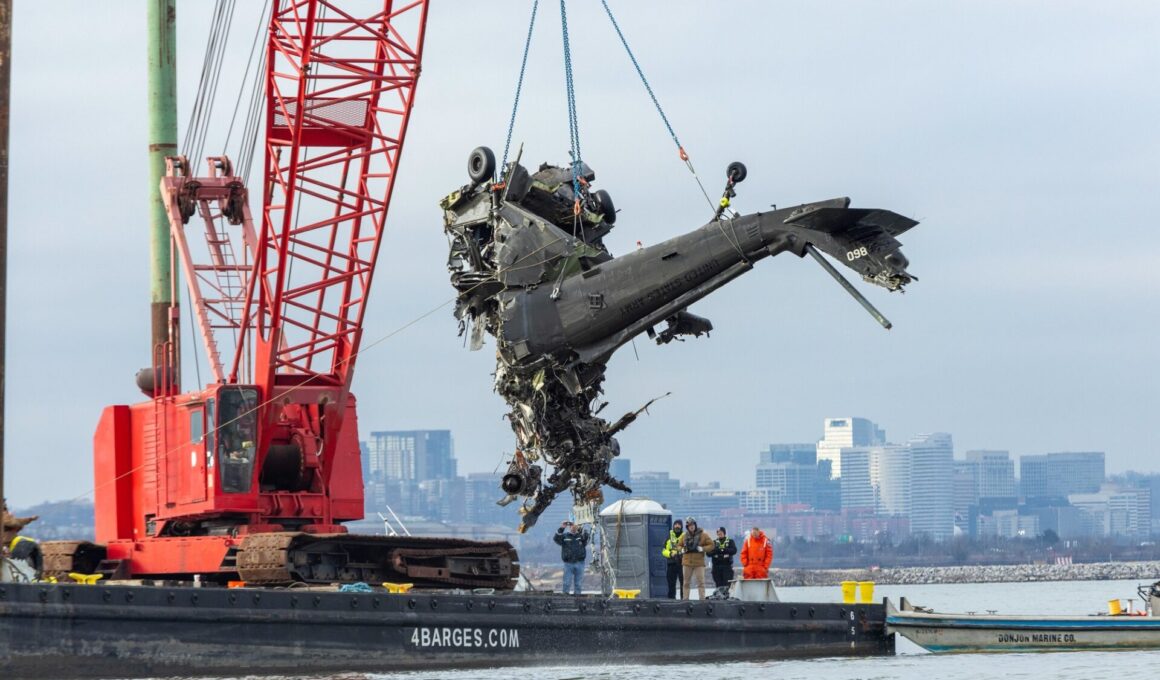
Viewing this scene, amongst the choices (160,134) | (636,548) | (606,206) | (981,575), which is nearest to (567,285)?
(606,206)

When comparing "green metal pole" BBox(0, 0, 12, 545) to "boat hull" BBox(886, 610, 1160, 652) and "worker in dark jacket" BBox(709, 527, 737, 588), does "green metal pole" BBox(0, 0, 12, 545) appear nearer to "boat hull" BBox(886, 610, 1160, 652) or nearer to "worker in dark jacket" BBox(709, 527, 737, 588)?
"worker in dark jacket" BBox(709, 527, 737, 588)

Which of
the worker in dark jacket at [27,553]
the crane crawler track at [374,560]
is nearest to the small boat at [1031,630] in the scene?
the crane crawler track at [374,560]

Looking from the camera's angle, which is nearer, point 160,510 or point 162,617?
point 162,617

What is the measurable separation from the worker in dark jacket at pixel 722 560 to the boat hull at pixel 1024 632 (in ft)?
9.21

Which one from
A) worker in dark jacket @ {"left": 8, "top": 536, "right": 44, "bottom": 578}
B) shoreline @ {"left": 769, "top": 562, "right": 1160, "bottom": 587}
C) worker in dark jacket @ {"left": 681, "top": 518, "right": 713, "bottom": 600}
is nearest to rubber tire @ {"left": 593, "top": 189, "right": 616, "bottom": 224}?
worker in dark jacket @ {"left": 681, "top": 518, "right": 713, "bottom": 600}

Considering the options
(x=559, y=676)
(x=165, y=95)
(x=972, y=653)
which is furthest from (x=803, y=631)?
(x=165, y=95)

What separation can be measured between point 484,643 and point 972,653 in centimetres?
A: 850

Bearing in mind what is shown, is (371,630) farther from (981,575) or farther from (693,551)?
(981,575)

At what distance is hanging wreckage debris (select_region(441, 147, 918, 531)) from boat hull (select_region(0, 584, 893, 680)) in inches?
92.0

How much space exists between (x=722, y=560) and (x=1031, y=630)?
5.25 m

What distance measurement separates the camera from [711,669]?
3042 centimetres

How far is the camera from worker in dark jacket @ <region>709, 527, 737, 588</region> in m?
34.4

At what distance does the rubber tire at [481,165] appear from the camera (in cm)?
3186

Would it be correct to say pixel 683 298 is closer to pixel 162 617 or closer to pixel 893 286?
pixel 893 286
